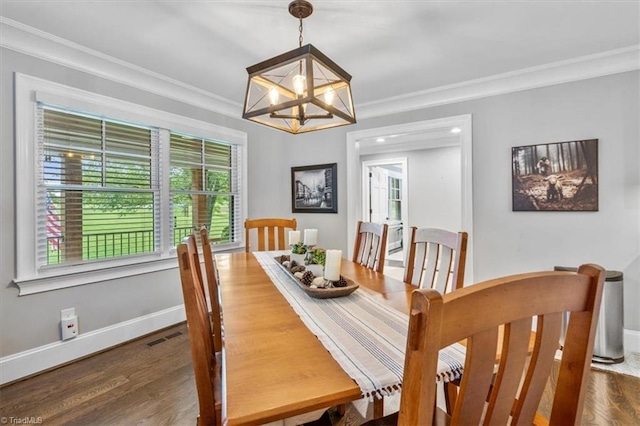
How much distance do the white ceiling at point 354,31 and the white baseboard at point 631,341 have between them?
7.53 ft

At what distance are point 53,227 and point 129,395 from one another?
4.54 feet

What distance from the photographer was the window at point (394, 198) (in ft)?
22.7

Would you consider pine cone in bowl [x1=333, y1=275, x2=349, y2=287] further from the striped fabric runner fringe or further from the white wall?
the white wall

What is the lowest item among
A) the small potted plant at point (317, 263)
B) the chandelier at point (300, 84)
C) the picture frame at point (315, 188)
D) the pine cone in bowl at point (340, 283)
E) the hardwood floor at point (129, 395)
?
the hardwood floor at point (129, 395)

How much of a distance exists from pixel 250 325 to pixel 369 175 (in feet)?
17.8

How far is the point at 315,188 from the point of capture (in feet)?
13.1

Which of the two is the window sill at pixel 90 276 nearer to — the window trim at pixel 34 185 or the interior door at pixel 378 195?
the window trim at pixel 34 185

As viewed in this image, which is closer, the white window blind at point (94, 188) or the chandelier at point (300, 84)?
the chandelier at point (300, 84)

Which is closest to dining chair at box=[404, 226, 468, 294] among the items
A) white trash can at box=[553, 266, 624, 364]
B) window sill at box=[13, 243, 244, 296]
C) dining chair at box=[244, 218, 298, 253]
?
dining chair at box=[244, 218, 298, 253]

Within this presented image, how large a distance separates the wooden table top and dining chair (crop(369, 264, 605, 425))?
25 centimetres

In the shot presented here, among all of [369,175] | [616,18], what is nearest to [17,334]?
[616,18]

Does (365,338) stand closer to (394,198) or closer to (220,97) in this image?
(220,97)

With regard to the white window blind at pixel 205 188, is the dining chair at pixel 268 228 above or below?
below

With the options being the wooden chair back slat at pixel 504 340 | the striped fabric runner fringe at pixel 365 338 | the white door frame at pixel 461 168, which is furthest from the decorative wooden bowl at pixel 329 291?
the white door frame at pixel 461 168
